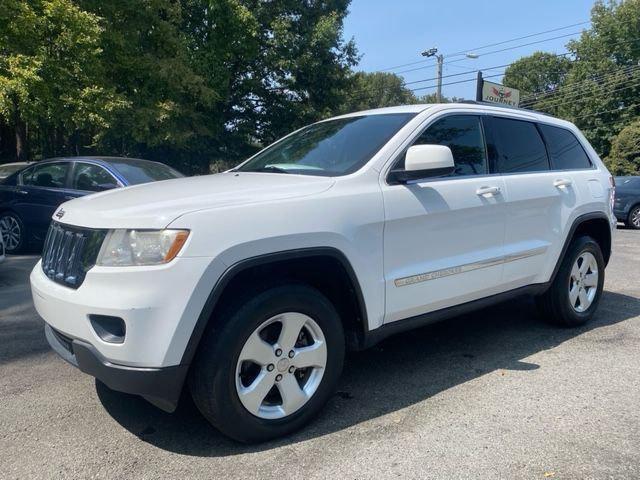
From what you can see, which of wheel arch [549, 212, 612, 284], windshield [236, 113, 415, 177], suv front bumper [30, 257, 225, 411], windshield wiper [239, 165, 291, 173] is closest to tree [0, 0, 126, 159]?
windshield [236, 113, 415, 177]

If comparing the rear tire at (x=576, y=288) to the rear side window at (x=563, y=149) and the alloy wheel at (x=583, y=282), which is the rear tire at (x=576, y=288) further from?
the rear side window at (x=563, y=149)

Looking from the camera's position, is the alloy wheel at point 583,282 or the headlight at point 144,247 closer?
the headlight at point 144,247

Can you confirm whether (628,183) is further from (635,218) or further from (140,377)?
(140,377)

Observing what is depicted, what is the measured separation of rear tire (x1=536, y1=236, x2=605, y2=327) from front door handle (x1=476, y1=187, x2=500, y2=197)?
47.4 inches

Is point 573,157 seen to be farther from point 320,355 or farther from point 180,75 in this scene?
point 180,75

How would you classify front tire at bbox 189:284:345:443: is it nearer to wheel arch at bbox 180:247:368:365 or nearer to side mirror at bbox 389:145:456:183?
wheel arch at bbox 180:247:368:365

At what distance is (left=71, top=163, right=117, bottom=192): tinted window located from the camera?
769 centimetres

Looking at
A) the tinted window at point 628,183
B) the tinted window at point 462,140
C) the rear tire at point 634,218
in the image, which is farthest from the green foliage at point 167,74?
the rear tire at point 634,218

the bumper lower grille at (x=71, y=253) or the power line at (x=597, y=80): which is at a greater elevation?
the power line at (x=597, y=80)

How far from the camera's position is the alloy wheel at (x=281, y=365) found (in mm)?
2854

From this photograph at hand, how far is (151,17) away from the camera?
16.0m

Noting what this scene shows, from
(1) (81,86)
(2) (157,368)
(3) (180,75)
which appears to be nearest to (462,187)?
(2) (157,368)

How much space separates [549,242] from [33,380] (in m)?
3.94

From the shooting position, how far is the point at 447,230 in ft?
12.1
